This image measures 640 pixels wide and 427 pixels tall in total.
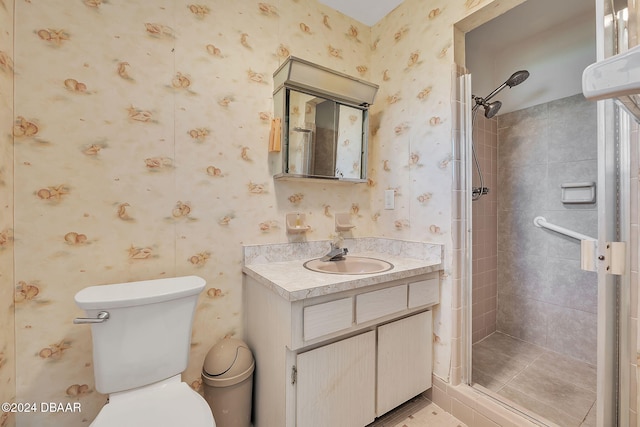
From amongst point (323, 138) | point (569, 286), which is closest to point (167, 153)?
point (323, 138)

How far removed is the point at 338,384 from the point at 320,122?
1444 mm

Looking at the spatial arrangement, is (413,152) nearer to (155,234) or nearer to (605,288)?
(605,288)

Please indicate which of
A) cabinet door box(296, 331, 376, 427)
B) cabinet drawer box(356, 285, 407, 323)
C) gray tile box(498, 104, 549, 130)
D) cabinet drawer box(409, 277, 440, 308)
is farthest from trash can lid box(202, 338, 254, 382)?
gray tile box(498, 104, 549, 130)

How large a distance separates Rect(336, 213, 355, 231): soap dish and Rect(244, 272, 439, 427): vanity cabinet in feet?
1.96

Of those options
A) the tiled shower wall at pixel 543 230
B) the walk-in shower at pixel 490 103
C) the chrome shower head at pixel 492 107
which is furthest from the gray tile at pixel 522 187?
the chrome shower head at pixel 492 107

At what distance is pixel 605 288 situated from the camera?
1.00 metres

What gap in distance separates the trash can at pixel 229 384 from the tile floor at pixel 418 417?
0.68 metres

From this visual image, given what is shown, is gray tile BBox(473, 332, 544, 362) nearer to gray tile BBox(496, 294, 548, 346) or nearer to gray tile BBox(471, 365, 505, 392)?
gray tile BBox(496, 294, 548, 346)

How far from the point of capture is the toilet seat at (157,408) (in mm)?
881

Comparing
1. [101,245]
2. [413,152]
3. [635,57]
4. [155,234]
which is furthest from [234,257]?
[635,57]

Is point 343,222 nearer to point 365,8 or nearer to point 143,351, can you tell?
point 143,351

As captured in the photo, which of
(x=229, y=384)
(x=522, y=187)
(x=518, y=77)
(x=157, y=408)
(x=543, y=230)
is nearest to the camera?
(x=157, y=408)

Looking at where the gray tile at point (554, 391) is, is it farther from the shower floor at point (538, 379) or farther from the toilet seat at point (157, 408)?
the toilet seat at point (157, 408)

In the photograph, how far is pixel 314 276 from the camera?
4.03 ft
